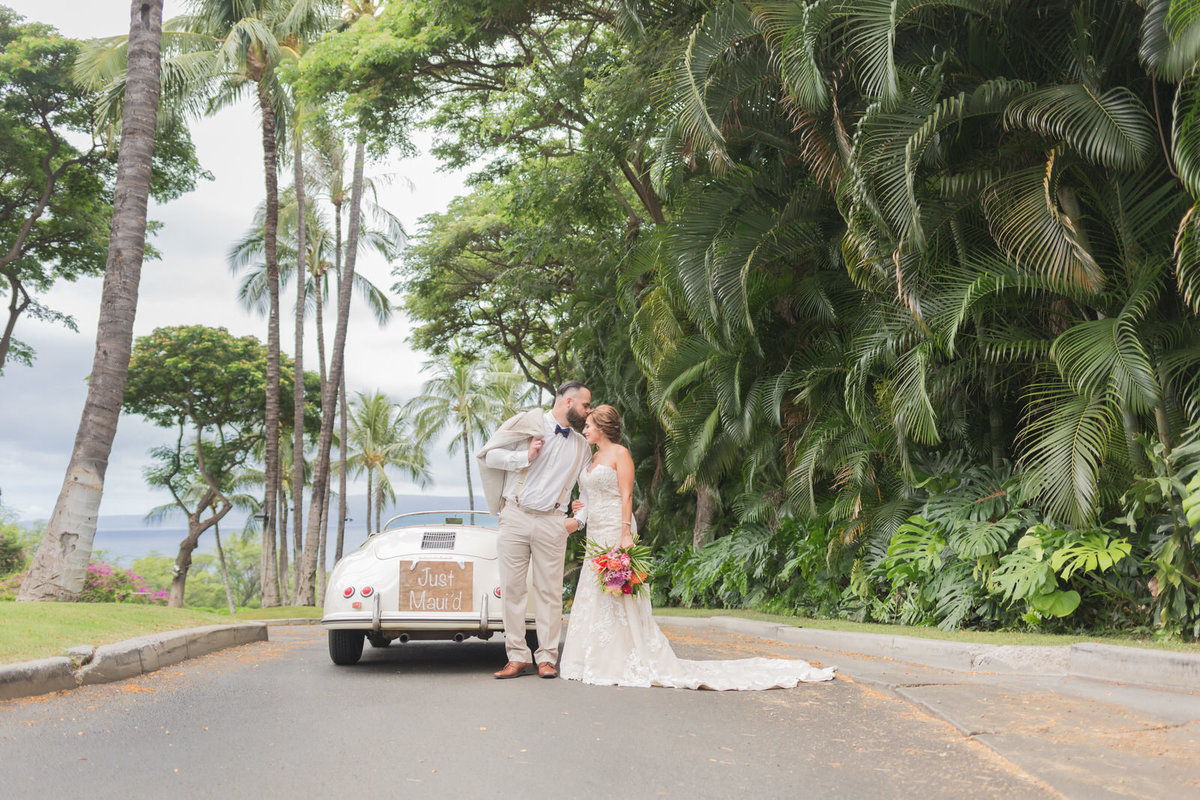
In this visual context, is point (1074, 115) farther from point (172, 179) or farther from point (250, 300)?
point (250, 300)

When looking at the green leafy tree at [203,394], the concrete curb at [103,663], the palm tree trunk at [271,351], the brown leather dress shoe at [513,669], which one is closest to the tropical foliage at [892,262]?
the brown leather dress shoe at [513,669]

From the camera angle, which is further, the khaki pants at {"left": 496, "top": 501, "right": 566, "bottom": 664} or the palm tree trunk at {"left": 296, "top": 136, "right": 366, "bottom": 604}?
the palm tree trunk at {"left": 296, "top": 136, "right": 366, "bottom": 604}

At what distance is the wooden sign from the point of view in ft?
23.3

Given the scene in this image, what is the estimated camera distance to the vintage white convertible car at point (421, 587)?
705 cm

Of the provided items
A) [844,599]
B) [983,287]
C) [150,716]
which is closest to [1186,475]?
[983,287]

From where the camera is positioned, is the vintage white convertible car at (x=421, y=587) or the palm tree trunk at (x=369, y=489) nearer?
the vintage white convertible car at (x=421, y=587)

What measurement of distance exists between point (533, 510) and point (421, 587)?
3.40 ft

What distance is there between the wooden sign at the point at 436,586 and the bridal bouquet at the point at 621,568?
3.24 feet

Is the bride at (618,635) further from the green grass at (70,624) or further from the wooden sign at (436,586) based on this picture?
the green grass at (70,624)

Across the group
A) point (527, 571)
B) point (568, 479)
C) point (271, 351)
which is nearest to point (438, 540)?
point (527, 571)

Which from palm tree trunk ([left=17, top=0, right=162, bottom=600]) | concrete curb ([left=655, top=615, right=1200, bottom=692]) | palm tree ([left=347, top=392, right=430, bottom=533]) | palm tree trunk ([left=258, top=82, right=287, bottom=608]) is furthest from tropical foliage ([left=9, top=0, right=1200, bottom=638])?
palm tree ([left=347, top=392, right=430, bottom=533])

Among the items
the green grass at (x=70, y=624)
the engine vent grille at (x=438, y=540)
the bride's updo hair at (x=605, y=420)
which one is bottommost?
the green grass at (x=70, y=624)

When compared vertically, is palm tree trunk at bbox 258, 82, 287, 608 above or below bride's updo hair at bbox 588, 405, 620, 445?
above

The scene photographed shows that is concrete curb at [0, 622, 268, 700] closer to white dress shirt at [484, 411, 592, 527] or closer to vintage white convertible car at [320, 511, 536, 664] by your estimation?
vintage white convertible car at [320, 511, 536, 664]
